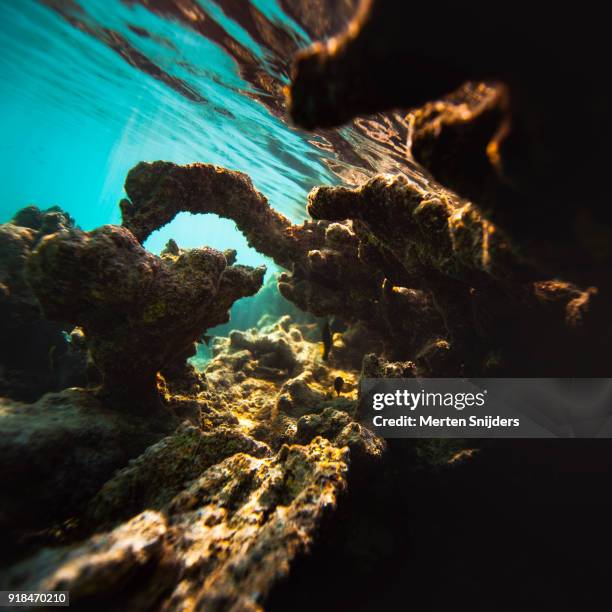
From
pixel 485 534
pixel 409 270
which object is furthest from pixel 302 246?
A: pixel 485 534

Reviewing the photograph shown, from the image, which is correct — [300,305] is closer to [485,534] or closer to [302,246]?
[302,246]

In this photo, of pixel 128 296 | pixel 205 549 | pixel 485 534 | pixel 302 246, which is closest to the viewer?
pixel 205 549

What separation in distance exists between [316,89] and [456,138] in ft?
3.76

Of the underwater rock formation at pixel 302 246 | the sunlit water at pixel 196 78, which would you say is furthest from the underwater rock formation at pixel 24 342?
the sunlit water at pixel 196 78

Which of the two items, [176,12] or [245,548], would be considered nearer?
[245,548]

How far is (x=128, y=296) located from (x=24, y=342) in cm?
610

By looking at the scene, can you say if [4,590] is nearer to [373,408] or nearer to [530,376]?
[373,408]

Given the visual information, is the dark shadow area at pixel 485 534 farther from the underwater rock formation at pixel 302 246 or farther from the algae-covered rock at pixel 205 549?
the underwater rock formation at pixel 302 246

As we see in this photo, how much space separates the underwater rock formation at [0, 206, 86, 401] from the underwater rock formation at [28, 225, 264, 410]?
144 inches

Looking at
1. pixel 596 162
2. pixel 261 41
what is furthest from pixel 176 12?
pixel 596 162

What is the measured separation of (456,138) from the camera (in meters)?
2.42

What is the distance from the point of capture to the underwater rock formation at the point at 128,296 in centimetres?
457

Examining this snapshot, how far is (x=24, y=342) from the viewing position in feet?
27.8

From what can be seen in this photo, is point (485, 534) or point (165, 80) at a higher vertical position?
point (165, 80)
